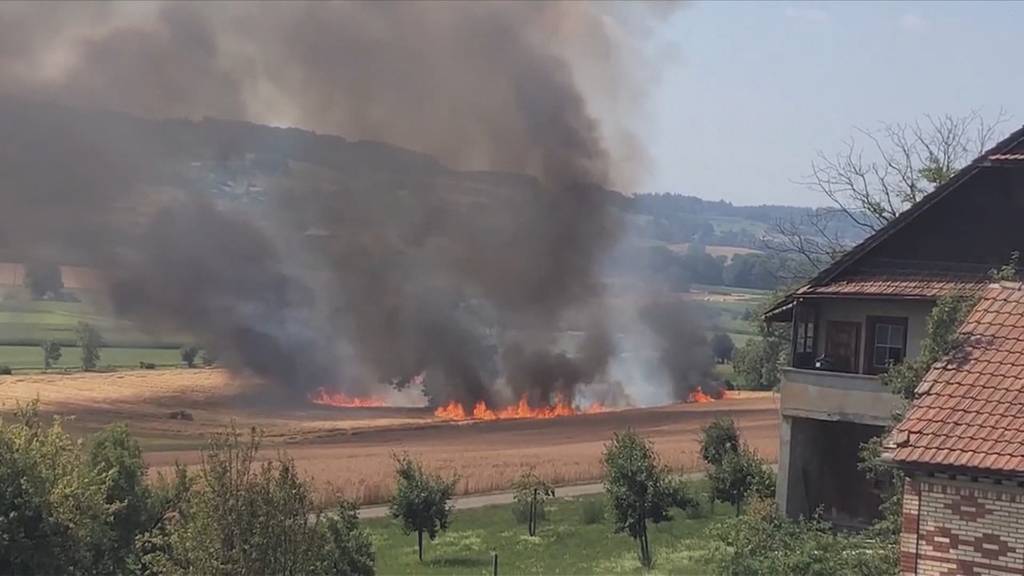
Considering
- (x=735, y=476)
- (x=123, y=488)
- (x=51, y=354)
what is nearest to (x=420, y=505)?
(x=735, y=476)

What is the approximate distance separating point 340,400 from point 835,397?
45.0m

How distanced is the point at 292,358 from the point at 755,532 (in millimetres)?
49976

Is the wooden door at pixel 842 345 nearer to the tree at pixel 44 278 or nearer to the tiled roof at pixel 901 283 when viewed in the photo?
the tiled roof at pixel 901 283

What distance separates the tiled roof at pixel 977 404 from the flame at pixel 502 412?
4979 cm

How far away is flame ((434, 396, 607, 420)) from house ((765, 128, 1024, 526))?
1526 inches

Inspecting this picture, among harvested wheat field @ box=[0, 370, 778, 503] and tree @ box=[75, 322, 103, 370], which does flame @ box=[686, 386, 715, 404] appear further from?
tree @ box=[75, 322, 103, 370]

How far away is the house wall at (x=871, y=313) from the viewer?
22.0 meters

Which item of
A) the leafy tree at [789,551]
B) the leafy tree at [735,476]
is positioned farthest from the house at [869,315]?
the leafy tree at [735,476]

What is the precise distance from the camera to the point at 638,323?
88.1 meters

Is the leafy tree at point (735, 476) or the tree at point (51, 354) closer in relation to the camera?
the leafy tree at point (735, 476)

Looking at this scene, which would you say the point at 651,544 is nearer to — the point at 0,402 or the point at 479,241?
the point at 0,402

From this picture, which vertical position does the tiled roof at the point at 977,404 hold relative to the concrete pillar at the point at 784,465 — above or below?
above

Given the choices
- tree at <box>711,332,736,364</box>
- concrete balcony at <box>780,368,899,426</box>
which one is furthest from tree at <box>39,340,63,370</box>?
tree at <box>711,332,736,364</box>

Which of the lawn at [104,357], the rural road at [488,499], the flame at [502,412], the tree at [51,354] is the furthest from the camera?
the lawn at [104,357]
